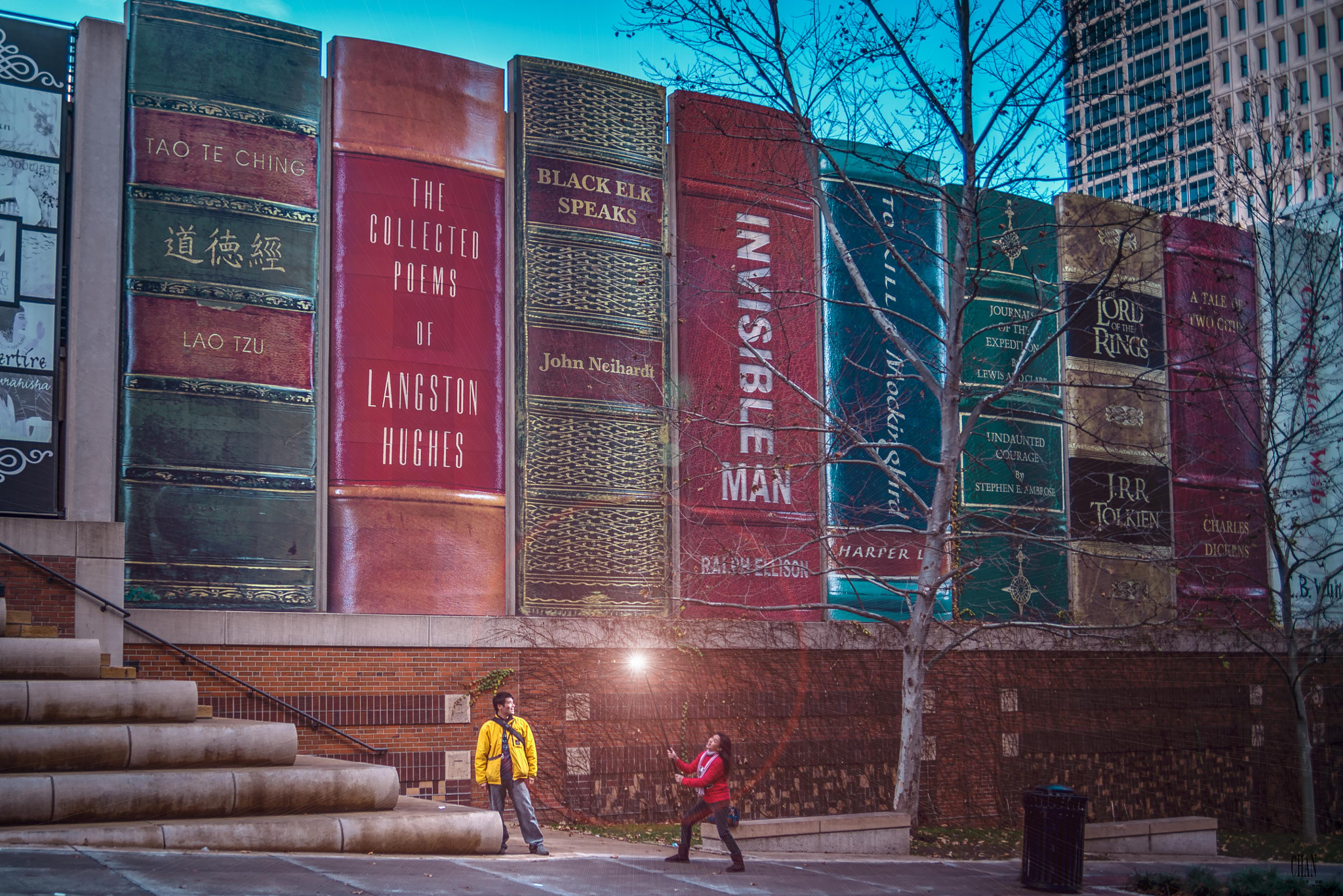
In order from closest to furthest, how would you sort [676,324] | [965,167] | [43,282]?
[43,282], [965,167], [676,324]

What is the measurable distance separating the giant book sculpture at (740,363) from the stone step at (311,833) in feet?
25.9

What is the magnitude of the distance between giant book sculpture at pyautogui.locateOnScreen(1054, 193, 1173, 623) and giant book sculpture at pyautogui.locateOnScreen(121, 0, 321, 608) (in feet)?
45.3

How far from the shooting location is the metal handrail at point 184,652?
1395cm

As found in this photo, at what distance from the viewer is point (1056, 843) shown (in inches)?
532

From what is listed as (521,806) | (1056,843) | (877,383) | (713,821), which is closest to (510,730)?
(521,806)

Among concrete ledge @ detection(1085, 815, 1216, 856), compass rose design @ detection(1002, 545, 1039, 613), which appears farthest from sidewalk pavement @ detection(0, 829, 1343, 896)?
compass rose design @ detection(1002, 545, 1039, 613)

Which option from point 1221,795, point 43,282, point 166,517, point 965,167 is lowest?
point 1221,795

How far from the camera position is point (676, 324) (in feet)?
65.0

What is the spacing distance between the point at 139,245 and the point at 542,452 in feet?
19.3

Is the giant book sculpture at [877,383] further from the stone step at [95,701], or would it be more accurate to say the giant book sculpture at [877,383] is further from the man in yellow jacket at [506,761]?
the stone step at [95,701]

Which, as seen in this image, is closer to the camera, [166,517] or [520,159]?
[166,517]

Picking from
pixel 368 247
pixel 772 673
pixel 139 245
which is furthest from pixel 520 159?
pixel 772 673

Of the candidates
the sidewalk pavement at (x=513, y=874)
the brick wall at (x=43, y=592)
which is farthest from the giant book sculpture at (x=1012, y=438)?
the brick wall at (x=43, y=592)

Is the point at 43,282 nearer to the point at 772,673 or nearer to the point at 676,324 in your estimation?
the point at 676,324
